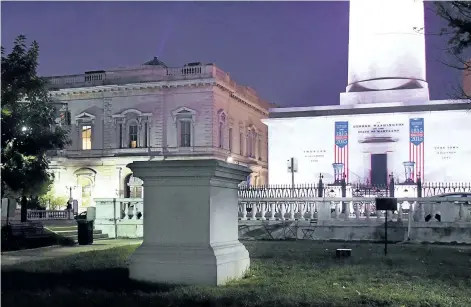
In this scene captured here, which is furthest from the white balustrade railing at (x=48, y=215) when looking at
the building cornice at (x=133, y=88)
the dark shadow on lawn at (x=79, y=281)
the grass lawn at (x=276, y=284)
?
the dark shadow on lawn at (x=79, y=281)

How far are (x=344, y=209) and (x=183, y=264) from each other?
474 inches

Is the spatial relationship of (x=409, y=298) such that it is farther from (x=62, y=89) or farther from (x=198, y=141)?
(x=62, y=89)

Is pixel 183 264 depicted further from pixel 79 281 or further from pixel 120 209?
pixel 120 209

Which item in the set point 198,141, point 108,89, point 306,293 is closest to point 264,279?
point 306,293

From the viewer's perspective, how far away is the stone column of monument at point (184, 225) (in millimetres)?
8430

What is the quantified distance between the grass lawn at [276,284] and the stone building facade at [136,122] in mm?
37381

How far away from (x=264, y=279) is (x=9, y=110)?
8.80m

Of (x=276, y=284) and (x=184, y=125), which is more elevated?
(x=184, y=125)

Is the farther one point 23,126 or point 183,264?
point 23,126

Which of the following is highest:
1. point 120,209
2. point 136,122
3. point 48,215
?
point 136,122

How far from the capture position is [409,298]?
7.37 m

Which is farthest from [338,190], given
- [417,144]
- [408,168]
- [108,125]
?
[108,125]

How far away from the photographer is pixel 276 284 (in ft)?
27.9

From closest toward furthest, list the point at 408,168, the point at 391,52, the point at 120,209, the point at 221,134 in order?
the point at 120,209 < the point at 408,168 < the point at 391,52 < the point at 221,134
